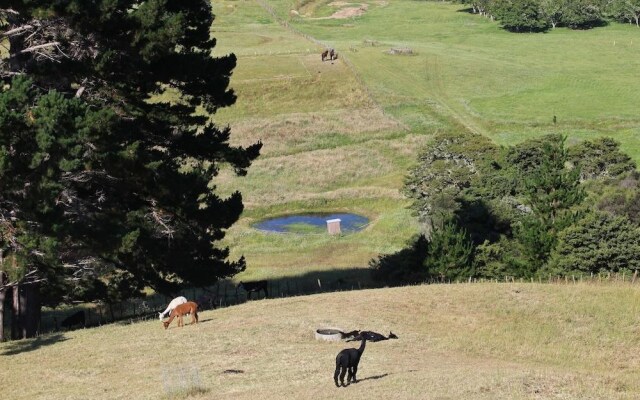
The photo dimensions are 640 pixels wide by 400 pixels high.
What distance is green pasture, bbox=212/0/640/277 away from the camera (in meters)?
79.8

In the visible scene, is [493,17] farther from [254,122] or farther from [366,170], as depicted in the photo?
[366,170]

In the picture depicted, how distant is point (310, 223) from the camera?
77812 millimetres

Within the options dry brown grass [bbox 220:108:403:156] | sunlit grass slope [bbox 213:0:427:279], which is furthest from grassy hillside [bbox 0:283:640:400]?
dry brown grass [bbox 220:108:403:156]

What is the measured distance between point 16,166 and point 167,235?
421 inches

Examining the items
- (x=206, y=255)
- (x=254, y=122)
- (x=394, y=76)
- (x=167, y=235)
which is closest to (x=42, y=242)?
(x=167, y=235)

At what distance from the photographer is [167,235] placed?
38.5 m

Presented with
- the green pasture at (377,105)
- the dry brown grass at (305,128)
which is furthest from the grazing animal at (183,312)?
the dry brown grass at (305,128)

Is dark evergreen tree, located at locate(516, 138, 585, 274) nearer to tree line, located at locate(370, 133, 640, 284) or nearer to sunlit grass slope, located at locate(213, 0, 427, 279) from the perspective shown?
tree line, located at locate(370, 133, 640, 284)

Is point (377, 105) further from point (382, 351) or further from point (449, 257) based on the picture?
point (382, 351)

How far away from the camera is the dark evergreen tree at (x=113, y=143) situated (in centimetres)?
2897

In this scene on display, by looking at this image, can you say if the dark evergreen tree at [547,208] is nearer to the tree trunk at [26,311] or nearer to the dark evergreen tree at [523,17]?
the tree trunk at [26,311]

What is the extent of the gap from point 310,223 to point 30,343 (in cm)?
4767

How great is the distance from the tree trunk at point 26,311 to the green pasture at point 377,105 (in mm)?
25053

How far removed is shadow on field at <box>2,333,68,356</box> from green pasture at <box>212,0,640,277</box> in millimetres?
28031
